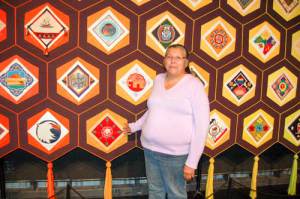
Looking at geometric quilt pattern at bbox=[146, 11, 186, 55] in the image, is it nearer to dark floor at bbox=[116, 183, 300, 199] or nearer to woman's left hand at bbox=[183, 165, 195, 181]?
woman's left hand at bbox=[183, 165, 195, 181]

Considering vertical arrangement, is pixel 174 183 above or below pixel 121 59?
below

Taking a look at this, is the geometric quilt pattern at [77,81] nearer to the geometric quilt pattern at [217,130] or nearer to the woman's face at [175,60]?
the woman's face at [175,60]

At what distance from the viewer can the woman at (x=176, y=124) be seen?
1.16 meters

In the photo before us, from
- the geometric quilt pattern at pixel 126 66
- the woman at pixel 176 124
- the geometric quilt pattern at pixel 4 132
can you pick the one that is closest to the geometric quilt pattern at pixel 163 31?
the geometric quilt pattern at pixel 126 66

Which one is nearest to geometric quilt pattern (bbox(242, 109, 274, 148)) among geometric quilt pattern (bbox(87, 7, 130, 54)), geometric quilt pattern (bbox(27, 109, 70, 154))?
geometric quilt pattern (bbox(87, 7, 130, 54))

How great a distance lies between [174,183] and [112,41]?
2.63ft

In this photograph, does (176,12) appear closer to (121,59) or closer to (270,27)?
(121,59)

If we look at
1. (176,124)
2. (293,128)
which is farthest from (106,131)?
(293,128)

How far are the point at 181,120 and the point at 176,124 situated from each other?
3cm

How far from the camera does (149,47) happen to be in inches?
60.3

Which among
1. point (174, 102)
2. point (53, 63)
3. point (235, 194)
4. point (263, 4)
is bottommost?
point (235, 194)

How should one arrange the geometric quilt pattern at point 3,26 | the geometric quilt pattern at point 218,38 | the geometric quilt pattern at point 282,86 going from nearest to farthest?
the geometric quilt pattern at point 3,26, the geometric quilt pattern at point 218,38, the geometric quilt pattern at point 282,86

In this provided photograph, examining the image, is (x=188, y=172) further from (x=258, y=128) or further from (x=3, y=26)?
(x=3, y=26)

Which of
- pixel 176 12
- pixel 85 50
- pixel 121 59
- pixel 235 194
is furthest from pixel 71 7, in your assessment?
pixel 235 194
